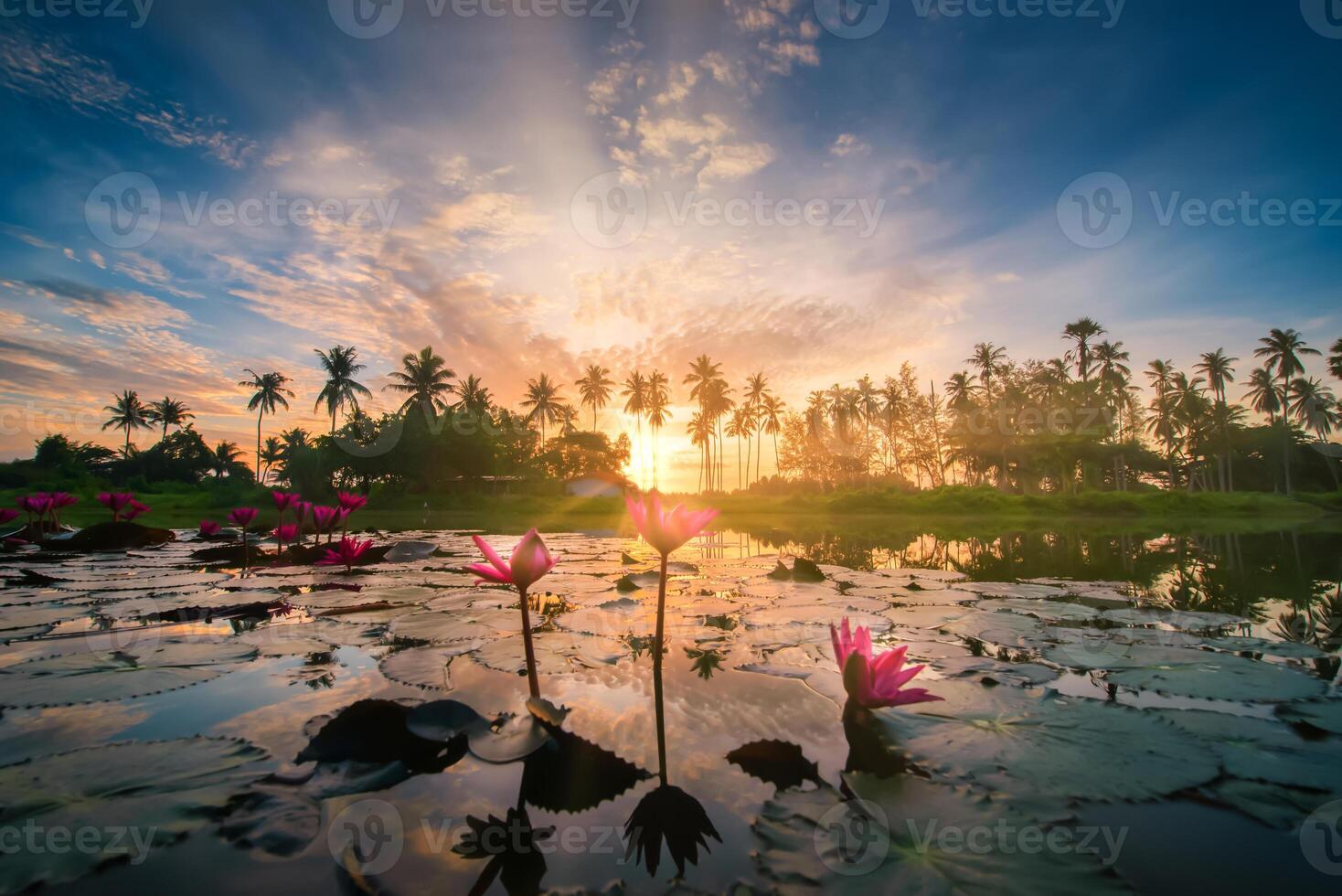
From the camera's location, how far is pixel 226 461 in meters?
57.9

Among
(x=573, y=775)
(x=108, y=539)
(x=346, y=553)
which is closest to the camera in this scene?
(x=573, y=775)

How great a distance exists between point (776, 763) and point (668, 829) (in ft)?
1.49

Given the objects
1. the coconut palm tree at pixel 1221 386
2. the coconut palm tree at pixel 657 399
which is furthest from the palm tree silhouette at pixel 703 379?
the coconut palm tree at pixel 1221 386

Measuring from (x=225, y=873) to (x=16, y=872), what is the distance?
0.37 meters

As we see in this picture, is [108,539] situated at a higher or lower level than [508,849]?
higher

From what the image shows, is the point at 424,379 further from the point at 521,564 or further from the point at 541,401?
the point at 521,564

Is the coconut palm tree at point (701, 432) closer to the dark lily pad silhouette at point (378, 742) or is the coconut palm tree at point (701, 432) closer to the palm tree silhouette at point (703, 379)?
the palm tree silhouette at point (703, 379)

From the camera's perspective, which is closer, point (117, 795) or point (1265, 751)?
point (117, 795)

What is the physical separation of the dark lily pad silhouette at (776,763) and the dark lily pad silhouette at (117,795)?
135cm

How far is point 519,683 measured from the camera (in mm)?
2082

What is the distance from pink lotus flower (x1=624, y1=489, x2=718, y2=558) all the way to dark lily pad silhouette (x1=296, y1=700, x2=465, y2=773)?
2.94 ft

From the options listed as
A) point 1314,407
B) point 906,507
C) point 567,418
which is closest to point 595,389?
point 567,418

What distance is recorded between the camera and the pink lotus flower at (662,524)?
1822 mm

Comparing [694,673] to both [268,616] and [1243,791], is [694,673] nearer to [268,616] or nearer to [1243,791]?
[1243,791]
